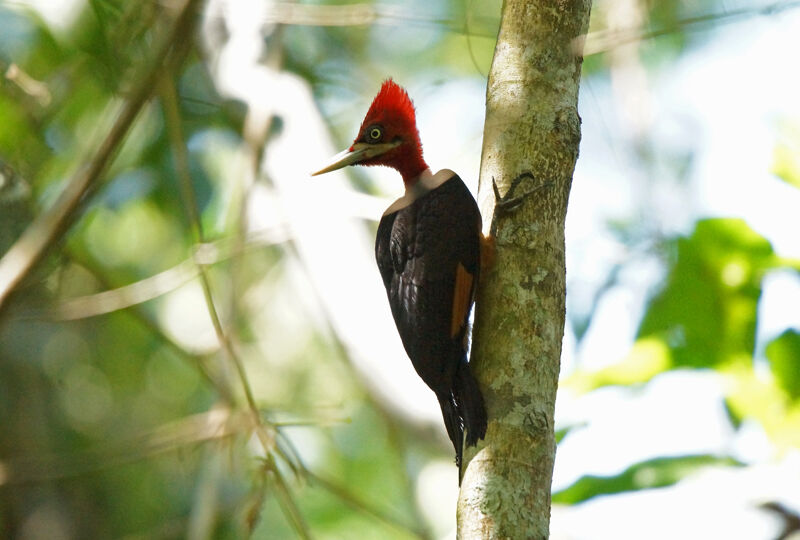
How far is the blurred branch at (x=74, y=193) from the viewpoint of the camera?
1923 millimetres

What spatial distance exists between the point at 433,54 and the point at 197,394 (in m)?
3.15

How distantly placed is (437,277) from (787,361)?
49.2 inches

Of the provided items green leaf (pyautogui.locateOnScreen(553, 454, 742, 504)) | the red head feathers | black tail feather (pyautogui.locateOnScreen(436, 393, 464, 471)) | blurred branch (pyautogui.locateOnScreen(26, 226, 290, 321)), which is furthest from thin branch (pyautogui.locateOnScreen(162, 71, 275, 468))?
green leaf (pyautogui.locateOnScreen(553, 454, 742, 504))

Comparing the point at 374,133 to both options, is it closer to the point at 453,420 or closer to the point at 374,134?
the point at 374,134

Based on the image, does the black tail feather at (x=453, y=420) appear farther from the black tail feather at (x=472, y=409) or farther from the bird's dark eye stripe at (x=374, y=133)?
the bird's dark eye stripe at (x=374, y=133)

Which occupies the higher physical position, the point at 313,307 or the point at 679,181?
the point at 679,181

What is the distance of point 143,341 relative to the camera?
6.12 metres

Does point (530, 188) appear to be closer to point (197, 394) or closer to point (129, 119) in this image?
point (129, 119)

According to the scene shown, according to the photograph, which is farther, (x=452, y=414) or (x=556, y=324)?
(x=452, y=414)

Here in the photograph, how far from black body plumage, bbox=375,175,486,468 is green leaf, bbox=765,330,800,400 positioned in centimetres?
112

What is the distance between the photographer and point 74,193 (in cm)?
193

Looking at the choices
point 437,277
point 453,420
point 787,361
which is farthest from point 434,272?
point 787,361

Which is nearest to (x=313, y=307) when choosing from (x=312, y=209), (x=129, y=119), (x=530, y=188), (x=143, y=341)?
(x=312, y=209)

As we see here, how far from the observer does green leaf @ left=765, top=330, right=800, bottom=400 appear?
304 cm
